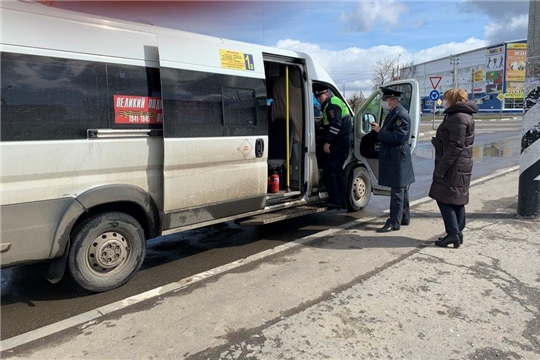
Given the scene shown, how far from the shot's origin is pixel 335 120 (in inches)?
240

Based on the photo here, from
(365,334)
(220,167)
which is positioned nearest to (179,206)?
(220,167)

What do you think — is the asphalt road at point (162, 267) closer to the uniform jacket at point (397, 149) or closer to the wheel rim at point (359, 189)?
the wheel rim at point (359, 189)

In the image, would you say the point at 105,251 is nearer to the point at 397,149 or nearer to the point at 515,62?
the point at 397,149

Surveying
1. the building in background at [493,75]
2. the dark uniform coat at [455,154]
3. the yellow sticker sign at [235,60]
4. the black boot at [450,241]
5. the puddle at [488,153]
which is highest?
the building in background at [493,75]

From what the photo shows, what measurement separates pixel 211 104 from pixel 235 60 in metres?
0.66

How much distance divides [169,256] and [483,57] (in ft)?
268

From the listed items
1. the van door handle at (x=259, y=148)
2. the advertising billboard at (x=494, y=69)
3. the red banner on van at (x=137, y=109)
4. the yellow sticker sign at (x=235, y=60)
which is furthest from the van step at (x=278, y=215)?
the advertising billboard at (x=494, y=69)

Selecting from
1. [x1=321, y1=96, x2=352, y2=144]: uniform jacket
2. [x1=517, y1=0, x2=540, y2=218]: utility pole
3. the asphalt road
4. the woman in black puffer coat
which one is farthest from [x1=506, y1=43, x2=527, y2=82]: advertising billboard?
the woman in black puffer coat

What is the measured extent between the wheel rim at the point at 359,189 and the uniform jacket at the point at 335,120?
0.97m

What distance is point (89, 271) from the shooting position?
375 cm

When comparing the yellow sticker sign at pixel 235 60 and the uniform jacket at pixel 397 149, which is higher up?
the yellow sticker sign at pixel 235 60

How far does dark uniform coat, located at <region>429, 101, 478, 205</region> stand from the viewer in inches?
183

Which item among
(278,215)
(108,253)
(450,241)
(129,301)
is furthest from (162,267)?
(450,241)

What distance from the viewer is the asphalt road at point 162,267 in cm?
355
